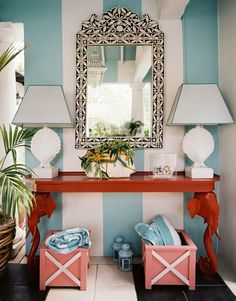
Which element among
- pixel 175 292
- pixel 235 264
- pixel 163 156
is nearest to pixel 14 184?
pixel 163 156

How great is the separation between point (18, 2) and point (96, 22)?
2.42 feet

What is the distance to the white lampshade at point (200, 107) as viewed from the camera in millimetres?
2209

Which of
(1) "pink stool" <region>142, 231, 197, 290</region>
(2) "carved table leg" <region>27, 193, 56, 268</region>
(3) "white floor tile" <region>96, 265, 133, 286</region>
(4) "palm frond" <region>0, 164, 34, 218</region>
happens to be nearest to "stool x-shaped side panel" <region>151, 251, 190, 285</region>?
(1) "pink stool" <region>142, 231, 197, 290</region>

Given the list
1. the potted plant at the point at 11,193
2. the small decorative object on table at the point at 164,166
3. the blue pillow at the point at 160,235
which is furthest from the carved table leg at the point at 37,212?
the small decorative object on table at the point at 164,166

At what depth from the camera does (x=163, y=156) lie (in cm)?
235

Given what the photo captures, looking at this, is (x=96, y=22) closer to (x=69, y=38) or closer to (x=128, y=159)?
(x=69, y=38)

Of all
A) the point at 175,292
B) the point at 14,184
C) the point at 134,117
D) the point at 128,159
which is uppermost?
the point at 134,117

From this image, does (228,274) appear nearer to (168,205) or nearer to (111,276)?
(168,205)

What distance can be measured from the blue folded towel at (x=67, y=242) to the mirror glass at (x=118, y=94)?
2.93 ft

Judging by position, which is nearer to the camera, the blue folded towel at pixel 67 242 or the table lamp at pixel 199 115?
the blue folded towel at pixel 67 242

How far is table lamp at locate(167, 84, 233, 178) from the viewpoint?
2213mm

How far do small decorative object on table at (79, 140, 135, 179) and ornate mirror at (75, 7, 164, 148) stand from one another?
28cm

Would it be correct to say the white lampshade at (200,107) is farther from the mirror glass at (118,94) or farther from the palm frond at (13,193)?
the palm frond at (13,193)

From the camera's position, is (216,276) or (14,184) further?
(216,276)
